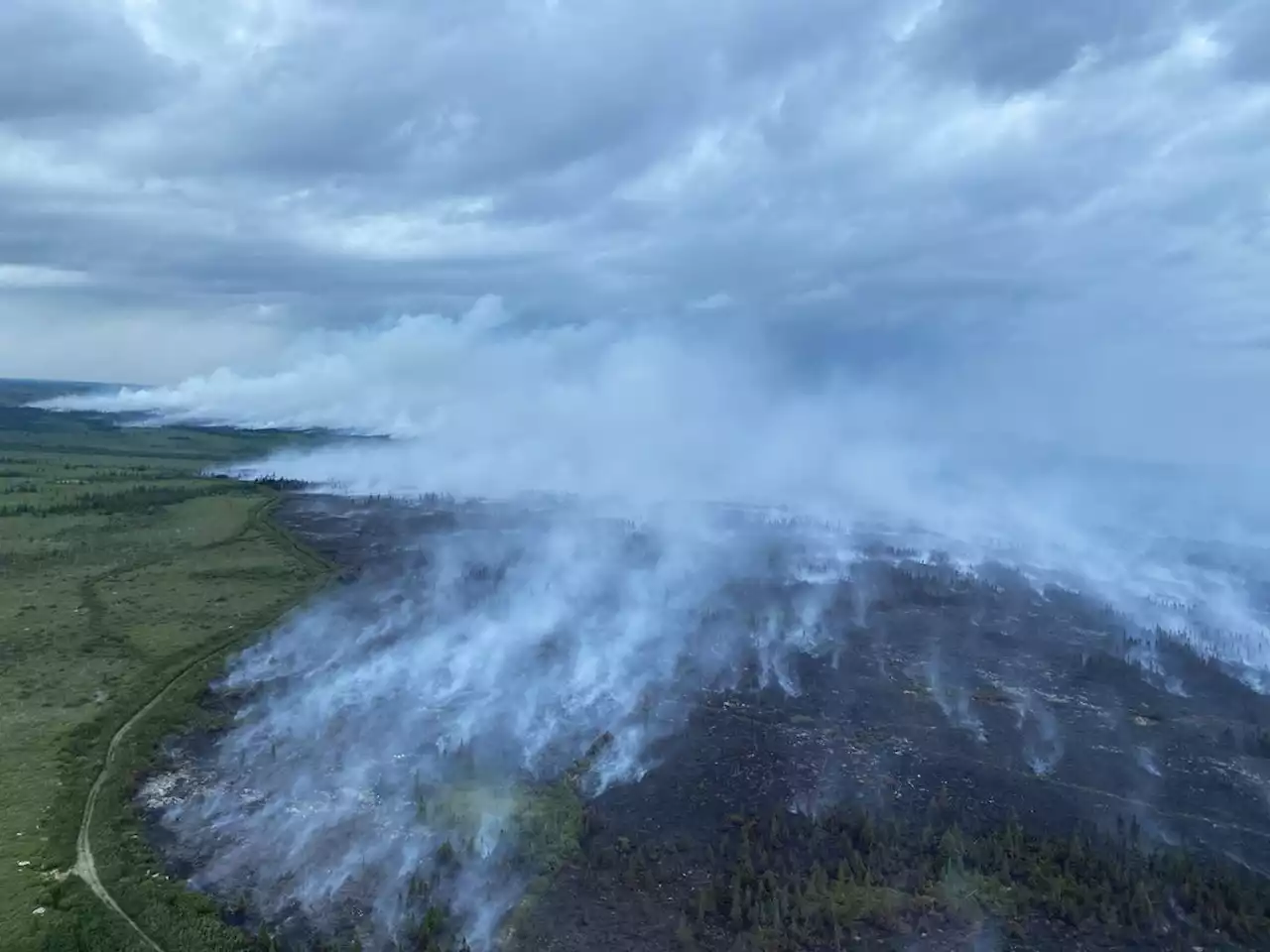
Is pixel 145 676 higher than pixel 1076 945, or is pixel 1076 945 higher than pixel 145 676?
pixel 145 676

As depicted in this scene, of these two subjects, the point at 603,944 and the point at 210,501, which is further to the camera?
the point at 210,501

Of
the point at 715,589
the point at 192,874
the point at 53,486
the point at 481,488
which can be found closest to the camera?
the point at 192,874

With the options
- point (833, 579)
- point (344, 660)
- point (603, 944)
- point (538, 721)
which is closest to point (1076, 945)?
point (603, 944)

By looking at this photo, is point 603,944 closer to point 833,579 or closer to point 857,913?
point 857,913

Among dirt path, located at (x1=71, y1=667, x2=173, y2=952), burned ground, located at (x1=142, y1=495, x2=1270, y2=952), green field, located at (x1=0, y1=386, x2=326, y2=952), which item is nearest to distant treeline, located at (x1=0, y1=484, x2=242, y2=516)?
green field, located at (x1=0, y1=386, x2=326, y2=952)

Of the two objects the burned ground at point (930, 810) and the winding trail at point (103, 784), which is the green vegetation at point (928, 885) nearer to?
the burned ground at point (930, 810)

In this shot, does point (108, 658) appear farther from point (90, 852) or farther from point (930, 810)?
point (930, 810)
